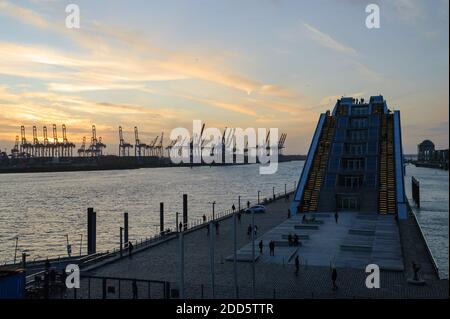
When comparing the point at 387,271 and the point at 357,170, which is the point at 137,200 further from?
the point at 387,271

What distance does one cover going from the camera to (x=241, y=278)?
71.9ft

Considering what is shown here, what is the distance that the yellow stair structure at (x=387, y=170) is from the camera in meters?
41.2

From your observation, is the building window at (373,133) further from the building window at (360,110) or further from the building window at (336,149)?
the building window at (360,110)

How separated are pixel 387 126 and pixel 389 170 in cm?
915

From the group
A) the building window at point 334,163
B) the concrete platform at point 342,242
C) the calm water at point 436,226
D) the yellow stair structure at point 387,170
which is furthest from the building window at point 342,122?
the concrete platform at point 342,242

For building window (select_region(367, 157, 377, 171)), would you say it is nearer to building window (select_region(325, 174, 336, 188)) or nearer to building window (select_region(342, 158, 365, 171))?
building window (select_region(342, 158, 365, 171))

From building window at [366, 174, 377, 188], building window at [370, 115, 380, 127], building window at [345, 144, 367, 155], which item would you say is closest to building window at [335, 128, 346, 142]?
building window at [345, 144, 367, 155]

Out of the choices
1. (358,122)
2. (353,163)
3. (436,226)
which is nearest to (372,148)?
(353,163)

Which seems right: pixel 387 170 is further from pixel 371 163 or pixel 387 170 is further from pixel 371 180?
pixel 371 180

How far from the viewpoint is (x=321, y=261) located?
24.9 meters

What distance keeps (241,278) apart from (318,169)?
28.1 metres

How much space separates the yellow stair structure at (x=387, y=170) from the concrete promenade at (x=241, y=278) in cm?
1638

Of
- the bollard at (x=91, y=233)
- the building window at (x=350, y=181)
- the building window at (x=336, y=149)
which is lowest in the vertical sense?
the bollard at (x=91, y=233)
